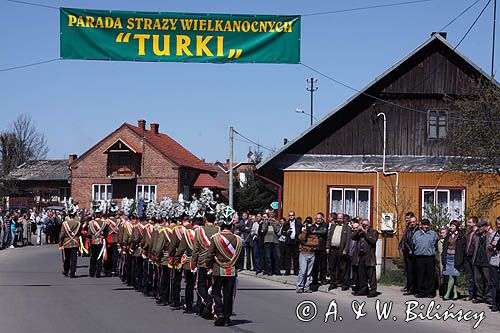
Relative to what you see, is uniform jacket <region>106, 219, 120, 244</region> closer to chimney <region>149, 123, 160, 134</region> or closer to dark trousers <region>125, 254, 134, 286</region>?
dark trousers <region>125, 254, 134, 286</region>

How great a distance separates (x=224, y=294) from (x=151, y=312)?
1935mm

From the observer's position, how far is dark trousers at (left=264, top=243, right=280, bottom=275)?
77.3ft

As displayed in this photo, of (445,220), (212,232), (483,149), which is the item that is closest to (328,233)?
(445,220)

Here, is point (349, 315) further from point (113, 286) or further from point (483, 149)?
point (483, 149)

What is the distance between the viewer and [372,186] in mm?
28344

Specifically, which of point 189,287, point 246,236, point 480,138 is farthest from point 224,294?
point 246,236

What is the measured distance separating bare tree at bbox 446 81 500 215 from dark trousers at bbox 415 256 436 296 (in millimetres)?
4600

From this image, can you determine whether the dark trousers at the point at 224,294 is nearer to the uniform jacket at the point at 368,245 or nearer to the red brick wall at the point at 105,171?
the uniform jacket at the point at 368,245

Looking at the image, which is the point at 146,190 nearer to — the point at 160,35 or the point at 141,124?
the point at 141,124

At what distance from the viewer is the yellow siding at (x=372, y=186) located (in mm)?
27828

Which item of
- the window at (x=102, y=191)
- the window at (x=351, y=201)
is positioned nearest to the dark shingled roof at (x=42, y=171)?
the window at (x=102, y=191)

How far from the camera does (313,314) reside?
1487cm

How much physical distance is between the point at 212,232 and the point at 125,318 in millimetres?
2109

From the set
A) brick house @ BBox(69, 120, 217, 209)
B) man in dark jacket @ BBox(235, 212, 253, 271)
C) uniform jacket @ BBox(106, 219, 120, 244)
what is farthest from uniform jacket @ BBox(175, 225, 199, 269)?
brick house @ BBox(69, 120, 217, 209)
